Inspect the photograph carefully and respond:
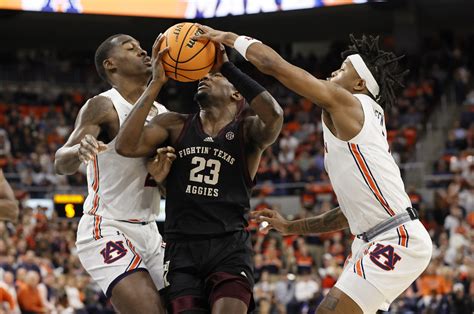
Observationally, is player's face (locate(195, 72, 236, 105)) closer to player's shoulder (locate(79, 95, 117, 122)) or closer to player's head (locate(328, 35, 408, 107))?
player's shoulder (locate(79, 95, 117, 122))

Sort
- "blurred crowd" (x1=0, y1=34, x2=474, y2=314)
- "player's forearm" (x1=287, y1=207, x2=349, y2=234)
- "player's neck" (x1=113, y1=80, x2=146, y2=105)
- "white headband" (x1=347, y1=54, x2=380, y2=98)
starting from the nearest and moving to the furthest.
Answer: "white headband" (x1=347, y1=54, x2=380, y2=98), "player's neck" (x1=113, y1=80, x2=146, y2=105), "player's forearm" (x1=287, y1=207, x2=349, y2=234), "blurred crowd" (x1=0, y1=34, x2=474, y2=314)

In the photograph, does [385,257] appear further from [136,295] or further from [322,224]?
[136,295]

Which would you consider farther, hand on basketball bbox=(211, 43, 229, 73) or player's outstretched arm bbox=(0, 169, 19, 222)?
hand on basketball bbox=(211, 43, 229, 73)

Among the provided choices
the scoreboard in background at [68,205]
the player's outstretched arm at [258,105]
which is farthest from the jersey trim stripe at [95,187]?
the scoreboard in background at [68,205]

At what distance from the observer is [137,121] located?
16.8 feet

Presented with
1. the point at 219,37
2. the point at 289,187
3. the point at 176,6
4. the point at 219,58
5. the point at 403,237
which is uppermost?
the point at 176,6

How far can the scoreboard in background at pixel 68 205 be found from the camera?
44.6ft

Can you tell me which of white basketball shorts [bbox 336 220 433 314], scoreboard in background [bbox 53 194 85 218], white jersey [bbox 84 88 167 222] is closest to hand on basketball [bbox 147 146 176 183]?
white jersey [bbox 84 88 167 222]

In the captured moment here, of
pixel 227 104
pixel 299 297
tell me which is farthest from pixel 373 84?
pixel 299 297

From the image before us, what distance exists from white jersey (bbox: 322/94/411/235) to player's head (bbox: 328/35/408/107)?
254 mm

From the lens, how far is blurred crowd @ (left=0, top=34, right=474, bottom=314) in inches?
482

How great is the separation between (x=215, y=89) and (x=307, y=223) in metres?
1.20

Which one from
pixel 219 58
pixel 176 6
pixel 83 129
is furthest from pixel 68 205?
pixel 219 58

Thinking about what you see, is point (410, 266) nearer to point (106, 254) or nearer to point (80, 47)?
point (106, 254)
